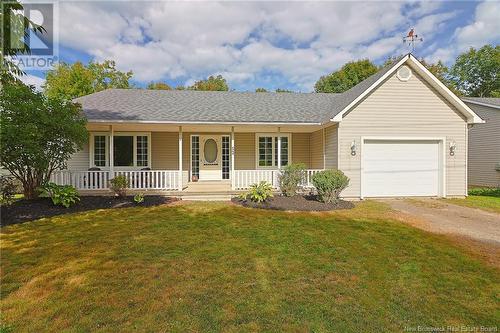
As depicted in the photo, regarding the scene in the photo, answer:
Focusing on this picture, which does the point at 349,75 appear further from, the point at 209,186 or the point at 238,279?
the point at 238,279

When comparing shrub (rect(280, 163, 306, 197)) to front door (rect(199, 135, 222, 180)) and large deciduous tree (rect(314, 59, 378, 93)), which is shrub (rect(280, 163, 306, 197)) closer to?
front door (rect(199, 135, 222, 180))

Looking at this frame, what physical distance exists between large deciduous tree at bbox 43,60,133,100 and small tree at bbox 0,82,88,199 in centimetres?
1854

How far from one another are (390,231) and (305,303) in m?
3.95

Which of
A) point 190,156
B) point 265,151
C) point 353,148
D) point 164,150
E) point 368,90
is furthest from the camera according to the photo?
point 265,151

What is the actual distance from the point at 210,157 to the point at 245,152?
5.72ft

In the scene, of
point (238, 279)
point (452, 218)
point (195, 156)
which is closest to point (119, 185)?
point (195, 156)

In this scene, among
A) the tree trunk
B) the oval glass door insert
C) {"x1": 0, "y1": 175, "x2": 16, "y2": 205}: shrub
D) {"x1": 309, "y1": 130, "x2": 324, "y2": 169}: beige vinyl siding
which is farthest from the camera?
the oval glass door insert

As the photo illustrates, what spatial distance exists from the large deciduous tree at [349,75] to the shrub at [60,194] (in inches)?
1183

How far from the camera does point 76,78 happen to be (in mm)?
26250

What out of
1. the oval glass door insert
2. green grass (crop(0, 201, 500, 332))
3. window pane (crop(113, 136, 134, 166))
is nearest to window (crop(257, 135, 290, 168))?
the oval glass door insert

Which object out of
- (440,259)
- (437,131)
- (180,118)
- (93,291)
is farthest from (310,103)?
(93,291)

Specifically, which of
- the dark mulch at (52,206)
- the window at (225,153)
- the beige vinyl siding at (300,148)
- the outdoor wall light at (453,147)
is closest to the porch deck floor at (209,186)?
the window at (225,153)

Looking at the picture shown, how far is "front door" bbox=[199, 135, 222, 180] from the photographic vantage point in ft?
42.6

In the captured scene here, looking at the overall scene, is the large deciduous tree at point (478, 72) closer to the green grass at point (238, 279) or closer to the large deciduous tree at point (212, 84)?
the large deciduous tree at point (212, 84)
